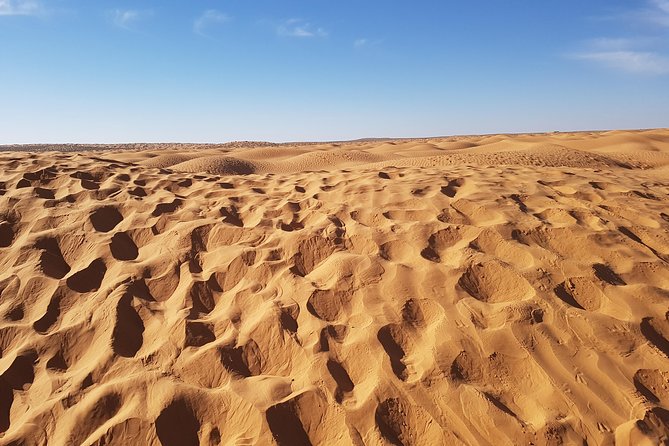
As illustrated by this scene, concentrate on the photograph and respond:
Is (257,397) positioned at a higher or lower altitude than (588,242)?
lower

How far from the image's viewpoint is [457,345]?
2.24 meters

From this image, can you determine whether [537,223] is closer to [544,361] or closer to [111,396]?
[544,361]

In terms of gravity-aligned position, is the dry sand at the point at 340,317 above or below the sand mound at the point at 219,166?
above

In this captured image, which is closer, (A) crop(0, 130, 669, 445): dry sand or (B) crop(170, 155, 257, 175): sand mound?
(A) crop(0, 130, 669, 445): dry sand

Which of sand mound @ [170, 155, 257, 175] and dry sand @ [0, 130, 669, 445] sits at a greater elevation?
dry sand @ [0, 130, 669, 445]

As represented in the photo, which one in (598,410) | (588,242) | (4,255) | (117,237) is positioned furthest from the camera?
(117,237)

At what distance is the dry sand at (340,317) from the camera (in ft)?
6.40

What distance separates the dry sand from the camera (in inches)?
76.8

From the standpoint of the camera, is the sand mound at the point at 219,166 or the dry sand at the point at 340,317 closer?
the dry sand at the point at 340,317

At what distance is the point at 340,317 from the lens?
2.55 m

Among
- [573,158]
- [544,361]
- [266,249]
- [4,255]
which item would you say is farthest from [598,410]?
[573,158]

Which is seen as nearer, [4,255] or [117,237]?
[4,255]

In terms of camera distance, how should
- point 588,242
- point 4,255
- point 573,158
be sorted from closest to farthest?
point 588,242
point 4,255
point 573,158

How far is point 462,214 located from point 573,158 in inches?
283
